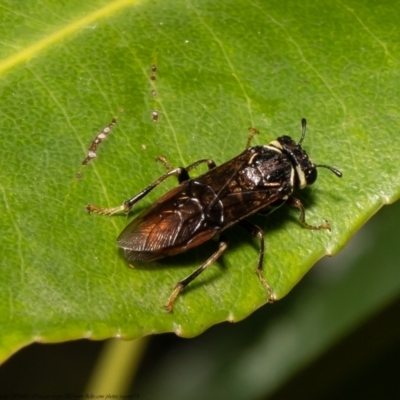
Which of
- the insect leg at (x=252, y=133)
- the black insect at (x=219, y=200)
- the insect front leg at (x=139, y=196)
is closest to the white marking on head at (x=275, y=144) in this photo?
the black insect at (x=219, y=200)

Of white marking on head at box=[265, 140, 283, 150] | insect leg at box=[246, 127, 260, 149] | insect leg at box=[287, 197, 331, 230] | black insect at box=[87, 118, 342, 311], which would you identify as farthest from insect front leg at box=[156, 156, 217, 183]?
insect leg at box=[287, 197, 331, 230]

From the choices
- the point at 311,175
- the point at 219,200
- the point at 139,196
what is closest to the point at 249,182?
the point at 219,200

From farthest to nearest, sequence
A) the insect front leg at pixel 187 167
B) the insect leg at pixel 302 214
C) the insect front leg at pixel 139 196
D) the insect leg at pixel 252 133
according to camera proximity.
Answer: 1. the insect leg at pixel 252 133
2. the insect front leg at pixel 187 167
3. the insect leg at pixel 302 214
4. the insect front leg at pixel 139 196

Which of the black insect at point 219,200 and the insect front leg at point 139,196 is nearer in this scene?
the insect front leg at point 139,196

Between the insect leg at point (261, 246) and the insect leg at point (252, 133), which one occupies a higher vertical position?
the insect leg at point (252, 133)

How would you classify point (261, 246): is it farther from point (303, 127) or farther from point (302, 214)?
point (303, 127)

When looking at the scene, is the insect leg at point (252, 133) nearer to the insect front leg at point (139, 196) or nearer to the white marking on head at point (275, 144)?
the white marking on head at point (275, 144)
